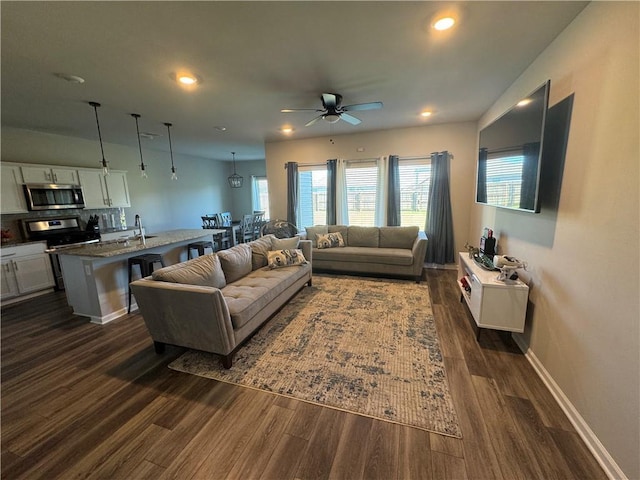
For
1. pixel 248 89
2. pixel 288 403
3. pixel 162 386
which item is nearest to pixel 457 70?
pixel 248 89

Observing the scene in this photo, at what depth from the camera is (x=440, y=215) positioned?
4.76 meters

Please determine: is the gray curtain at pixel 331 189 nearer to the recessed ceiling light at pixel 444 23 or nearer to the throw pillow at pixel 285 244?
the throw pillow at pixel 285 244

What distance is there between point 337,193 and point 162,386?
438 cm

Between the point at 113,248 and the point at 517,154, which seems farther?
the point at 113,248

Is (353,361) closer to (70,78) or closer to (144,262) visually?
(144,262)

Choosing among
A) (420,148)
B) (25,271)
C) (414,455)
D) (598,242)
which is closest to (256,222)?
(25,271)

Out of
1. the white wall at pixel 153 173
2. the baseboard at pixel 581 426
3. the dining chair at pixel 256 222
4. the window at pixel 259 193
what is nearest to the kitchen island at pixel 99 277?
the white wall at pixel 153 173

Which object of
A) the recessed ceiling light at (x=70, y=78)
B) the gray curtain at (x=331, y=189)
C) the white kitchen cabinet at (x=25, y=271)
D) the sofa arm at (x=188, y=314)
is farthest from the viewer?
the gray curtain at (x=331, y=189)

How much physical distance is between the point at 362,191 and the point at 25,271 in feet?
19.2

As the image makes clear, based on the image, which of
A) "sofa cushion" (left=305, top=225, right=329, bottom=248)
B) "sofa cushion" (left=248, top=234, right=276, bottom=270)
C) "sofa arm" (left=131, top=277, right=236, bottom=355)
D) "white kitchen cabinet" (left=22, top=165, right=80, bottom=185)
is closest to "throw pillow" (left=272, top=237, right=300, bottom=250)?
"sofa cushion" (left=248, top=234, right=276, bottom=270)

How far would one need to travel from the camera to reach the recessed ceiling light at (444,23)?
178 cm

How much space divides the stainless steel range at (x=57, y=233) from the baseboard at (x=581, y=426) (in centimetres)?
600

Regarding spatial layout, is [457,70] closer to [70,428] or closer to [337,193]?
[337,193]

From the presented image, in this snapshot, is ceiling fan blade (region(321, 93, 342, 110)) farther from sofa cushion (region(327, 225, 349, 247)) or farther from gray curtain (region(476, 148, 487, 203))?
sofa cushion (region(327, 225, 349, 247))
